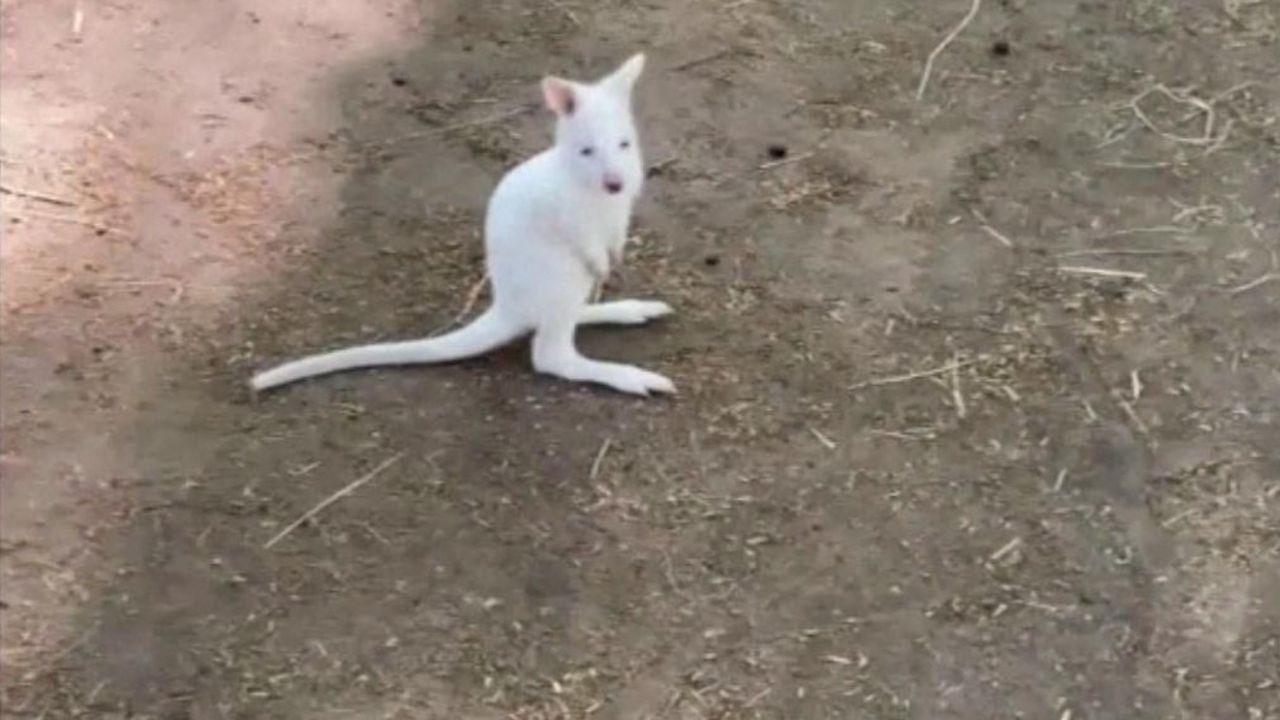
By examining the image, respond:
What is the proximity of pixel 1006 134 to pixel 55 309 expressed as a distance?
172 centimetres

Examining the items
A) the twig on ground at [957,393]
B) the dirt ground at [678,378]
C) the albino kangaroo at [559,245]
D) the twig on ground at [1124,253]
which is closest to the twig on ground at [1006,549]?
the dirt ground at [678,378]

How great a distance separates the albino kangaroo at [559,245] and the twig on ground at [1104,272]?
0.75 metres

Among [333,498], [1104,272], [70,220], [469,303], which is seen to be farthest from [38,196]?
[1104,272]

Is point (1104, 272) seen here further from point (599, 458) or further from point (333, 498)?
point (333, 498)

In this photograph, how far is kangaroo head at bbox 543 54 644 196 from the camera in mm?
2803

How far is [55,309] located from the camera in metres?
3.16

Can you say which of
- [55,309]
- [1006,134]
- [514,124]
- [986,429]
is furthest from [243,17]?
[986,429]

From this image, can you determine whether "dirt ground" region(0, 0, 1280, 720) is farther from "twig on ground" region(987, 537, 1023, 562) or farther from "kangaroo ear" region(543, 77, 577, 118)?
"kangaroo ear" region(543, 77, 577, 118)

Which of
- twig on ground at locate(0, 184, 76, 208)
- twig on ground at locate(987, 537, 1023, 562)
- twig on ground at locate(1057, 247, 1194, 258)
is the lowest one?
twig on ground at locate(987, 537, 1023, 562)

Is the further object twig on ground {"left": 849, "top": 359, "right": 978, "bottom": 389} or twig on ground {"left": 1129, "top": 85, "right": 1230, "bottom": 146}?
twig on ground {"left": 1129, "top": 85, "right": 1230, "bottom": 146}

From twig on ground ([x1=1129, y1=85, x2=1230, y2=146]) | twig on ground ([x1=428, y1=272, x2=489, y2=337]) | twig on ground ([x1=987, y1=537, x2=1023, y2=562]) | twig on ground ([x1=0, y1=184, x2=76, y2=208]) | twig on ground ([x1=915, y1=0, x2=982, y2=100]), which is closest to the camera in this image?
twig on ground ([x1=987, y1=537, x2=1023, y2=562])

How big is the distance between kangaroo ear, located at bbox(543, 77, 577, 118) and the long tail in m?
0.34

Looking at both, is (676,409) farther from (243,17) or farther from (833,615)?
(243,17)

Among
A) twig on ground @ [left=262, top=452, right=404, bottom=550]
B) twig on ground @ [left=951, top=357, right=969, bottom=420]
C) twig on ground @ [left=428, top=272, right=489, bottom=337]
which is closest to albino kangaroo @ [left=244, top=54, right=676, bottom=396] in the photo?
twig on ground @ [left=428, top=272, right=489, bottom=337]
